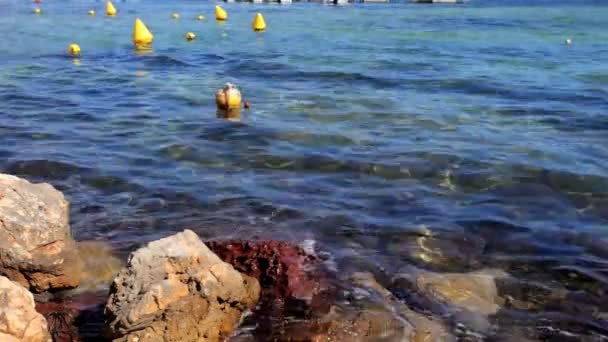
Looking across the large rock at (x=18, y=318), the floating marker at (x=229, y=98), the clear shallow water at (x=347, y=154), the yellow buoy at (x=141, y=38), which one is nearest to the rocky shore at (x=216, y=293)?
the large rock at (x=18, y=318)

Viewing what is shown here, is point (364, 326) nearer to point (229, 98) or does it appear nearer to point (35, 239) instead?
point (35, 239)

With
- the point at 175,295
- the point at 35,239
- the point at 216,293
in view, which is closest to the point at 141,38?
the point at 35,239

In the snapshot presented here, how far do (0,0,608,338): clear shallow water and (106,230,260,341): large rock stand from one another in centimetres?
171

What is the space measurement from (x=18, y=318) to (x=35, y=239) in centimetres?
112

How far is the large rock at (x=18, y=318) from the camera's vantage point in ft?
13.1

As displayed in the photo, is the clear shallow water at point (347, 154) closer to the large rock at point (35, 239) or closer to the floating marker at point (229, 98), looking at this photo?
the floating marker at point (229, 98)

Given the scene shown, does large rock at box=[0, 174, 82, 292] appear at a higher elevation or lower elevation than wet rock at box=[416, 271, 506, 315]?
higher

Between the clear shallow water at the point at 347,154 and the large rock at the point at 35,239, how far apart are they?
953mm

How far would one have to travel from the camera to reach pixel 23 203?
5133 mm

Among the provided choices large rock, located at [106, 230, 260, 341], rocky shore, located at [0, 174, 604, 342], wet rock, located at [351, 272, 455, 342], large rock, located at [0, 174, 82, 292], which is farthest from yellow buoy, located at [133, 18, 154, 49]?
large rock, located at [106, 230, 260, 341]

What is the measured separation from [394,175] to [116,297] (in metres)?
5.15

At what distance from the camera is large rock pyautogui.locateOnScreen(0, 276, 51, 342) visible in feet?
13.1

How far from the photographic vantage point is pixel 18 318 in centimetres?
406

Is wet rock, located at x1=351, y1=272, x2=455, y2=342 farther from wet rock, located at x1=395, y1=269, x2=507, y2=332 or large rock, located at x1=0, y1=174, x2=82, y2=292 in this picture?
large rock, located at x1=0, y1=174, x2=82, y2=292
